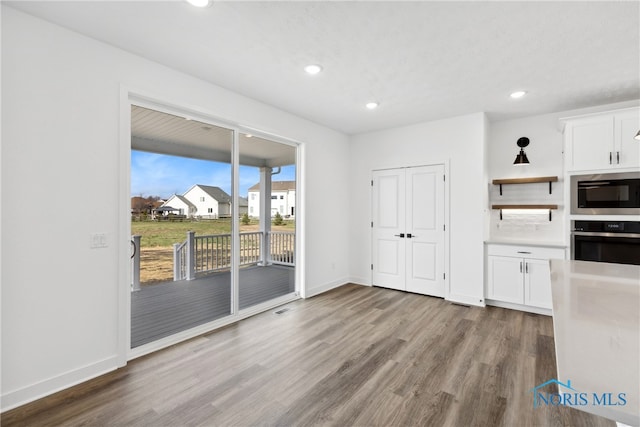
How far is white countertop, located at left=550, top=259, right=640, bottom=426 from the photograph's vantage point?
62 cm

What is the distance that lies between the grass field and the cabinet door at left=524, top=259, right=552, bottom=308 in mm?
3969

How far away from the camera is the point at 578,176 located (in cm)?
361

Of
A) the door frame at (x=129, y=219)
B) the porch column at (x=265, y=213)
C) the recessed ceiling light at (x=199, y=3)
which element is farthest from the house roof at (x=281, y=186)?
the recessed ceiling light at (x=199, y=3)

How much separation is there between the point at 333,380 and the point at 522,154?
4062 mm

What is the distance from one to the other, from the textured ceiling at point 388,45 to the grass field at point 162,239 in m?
1.65

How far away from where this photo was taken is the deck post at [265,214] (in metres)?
5.43

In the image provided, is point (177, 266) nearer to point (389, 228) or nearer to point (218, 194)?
point (218, 194)

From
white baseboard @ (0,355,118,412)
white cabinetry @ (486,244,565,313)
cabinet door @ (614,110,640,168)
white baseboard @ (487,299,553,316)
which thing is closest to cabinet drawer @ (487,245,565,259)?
white cabinetry @ (486,244,565,313)

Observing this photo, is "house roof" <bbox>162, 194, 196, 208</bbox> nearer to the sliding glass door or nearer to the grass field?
the sliding glass door

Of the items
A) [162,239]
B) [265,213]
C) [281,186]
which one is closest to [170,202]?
[162,239]

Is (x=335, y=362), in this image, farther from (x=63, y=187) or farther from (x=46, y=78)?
(x=46, y=78)

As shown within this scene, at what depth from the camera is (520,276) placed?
→ 156 inches

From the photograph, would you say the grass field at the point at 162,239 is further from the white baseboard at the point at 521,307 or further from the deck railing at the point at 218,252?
Result: the white baseboard at the point at 521,307

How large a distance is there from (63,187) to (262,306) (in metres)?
2.55
